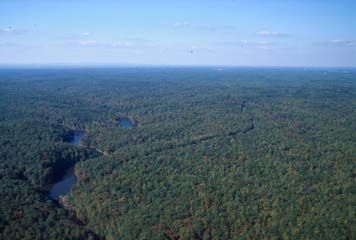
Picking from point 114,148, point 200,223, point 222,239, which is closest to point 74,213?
point 200,223

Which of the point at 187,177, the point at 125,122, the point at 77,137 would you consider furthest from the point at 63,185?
the point at 125,122

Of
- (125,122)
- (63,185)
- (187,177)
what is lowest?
(63,185)

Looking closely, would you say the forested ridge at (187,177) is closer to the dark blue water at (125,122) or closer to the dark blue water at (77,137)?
the dark blue water at (77,137)

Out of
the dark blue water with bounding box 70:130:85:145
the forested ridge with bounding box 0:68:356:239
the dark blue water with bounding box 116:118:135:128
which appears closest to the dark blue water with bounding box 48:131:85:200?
the forested ridge with bounding box 0:68:356:239

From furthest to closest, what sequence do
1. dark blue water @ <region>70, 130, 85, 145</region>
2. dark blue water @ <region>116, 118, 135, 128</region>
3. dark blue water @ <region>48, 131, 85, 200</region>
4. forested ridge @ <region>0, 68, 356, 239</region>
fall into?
1. dark blue water @ <region>116, 118, 135, 128</region>
2. dark blue water @ <region>70, 130, 85, 145</region>
3. dark blue water @ <region>48, 131, 85, 200</region>
4. forested ridge @ <region>0, 68, 356, 239</region>

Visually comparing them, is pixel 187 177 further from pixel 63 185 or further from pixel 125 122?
pixel 125 122

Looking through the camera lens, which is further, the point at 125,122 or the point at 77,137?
the point at 125,122

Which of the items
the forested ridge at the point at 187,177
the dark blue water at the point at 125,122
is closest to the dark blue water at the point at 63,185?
the forested ridge at the point at 187,177

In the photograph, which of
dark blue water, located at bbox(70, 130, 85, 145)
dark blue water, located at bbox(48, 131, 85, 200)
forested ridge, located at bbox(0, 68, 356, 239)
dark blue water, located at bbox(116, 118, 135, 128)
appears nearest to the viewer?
forested ridge, located at bbox(0, 68, 356, 239)

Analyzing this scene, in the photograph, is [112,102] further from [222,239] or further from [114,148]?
[222,239]

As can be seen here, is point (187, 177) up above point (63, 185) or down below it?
above

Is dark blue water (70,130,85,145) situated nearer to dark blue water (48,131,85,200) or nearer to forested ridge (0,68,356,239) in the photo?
forested ridge (0,68,356,239)
